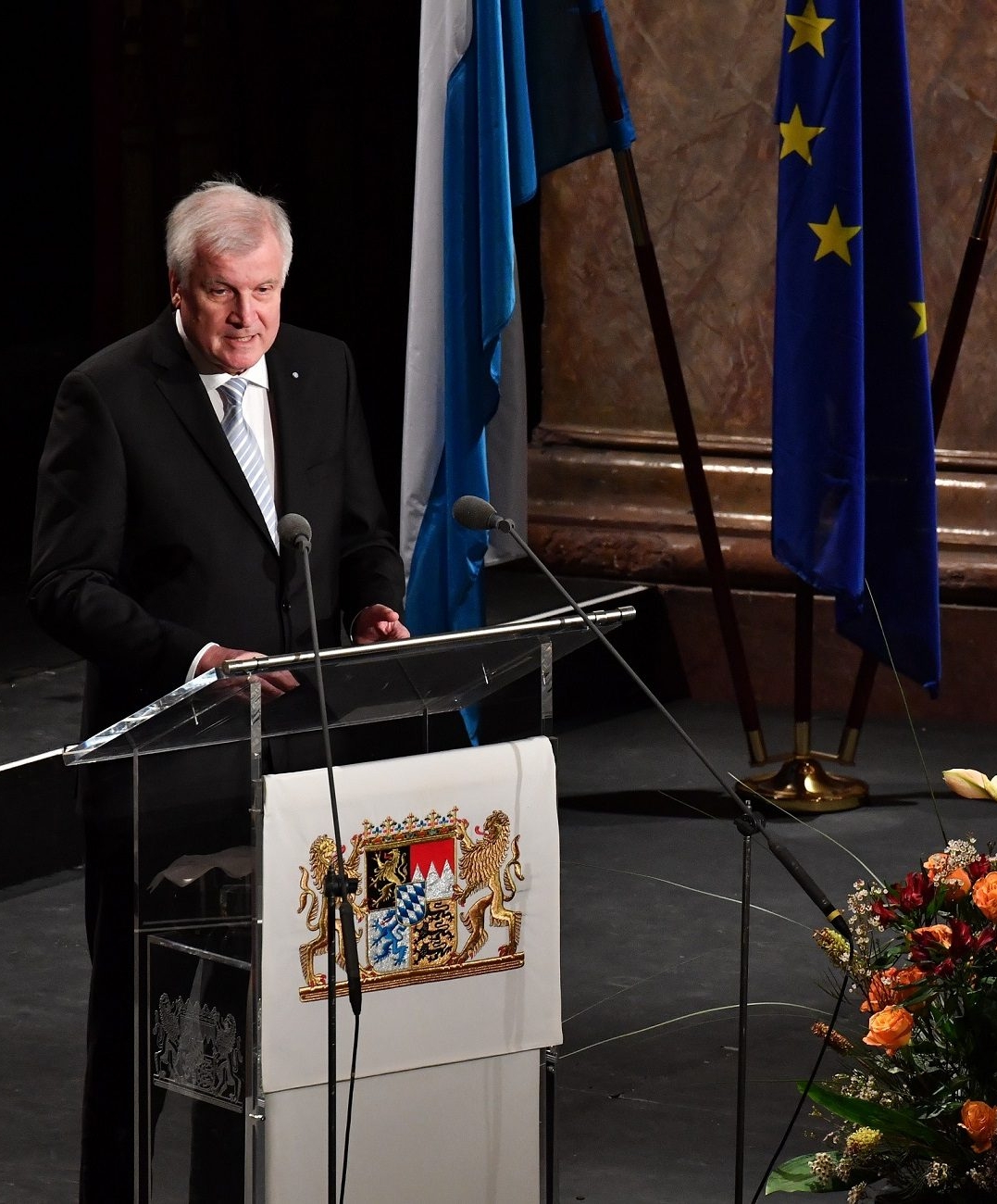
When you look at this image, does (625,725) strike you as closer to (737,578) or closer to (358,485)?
(737,578)

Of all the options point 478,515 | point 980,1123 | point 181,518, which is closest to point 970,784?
point 980,1123

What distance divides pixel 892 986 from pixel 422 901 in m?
0.66

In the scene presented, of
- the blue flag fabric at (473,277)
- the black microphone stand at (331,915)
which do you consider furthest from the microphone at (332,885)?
the blue flag fabric at (473,277)

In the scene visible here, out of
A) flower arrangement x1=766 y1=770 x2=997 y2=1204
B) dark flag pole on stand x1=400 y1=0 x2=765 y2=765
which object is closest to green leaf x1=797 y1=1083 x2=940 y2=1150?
flower arrangement x1=766 y1=770 x2=997 y2=1204

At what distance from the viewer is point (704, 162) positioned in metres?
6.95

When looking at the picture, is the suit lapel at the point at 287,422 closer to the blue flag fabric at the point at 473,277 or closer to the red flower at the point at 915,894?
the red flower at the point at 915,894

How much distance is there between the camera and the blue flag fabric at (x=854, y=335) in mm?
5492

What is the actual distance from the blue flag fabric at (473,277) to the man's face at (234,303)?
196 centimetres

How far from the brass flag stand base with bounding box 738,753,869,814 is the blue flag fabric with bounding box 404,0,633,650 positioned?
1194 mm

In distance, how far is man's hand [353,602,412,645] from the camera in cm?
322

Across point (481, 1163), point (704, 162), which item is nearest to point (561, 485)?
point (704, 162)

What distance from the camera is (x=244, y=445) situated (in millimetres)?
3283

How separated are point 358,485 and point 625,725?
3504mm

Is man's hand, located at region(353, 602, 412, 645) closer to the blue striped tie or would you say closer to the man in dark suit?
the man in dark suit
